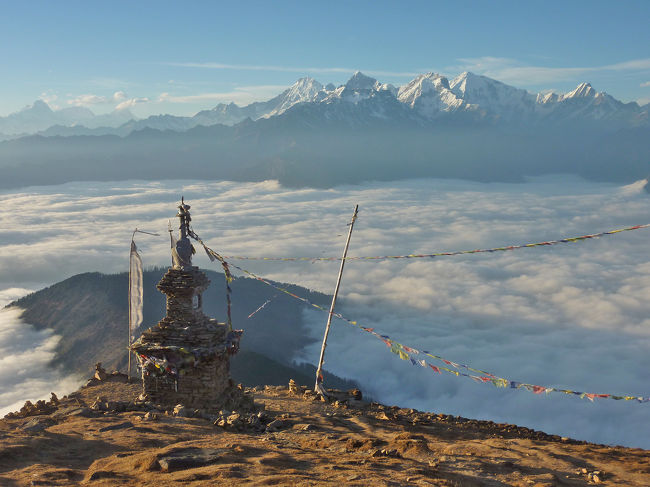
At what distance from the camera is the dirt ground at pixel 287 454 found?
48.3ft

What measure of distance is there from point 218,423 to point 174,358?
390 centimetres

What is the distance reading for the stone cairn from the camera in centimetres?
2359

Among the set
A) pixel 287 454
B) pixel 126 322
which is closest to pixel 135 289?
pixel 287 454

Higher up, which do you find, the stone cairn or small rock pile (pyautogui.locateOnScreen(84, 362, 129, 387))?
the stone cairn

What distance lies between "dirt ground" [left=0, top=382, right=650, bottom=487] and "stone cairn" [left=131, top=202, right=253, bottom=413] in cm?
171

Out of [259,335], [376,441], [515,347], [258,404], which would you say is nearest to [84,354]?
[259,335]

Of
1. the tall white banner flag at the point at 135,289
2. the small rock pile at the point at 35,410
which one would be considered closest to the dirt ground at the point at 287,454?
the small rock pile at the point at 35,410

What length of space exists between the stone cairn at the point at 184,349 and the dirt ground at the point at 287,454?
5.61 ft

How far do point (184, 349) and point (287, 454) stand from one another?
8.16m

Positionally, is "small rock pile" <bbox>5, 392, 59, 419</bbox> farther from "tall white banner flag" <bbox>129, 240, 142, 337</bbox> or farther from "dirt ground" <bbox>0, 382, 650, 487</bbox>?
"tall white banner flag" <bbox>129, 240, 142, 337</bbox>

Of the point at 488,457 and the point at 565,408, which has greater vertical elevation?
the point at 488,457

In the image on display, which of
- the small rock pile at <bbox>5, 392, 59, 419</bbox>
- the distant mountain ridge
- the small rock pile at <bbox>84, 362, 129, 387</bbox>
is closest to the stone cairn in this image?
the small rock pile at <bbox>5, 392, 59, 419</bbox>

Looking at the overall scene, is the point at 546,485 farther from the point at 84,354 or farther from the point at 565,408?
the point at 565,408

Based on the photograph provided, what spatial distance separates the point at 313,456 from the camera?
55.9ft
